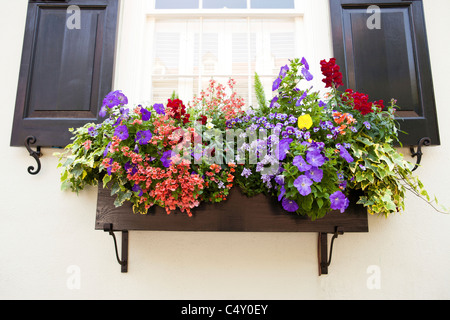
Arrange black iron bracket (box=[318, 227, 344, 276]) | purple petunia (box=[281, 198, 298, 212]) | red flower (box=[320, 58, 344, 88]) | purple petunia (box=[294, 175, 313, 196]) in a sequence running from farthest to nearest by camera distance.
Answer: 1. black iron bracket (box=[318, 227, 344, 276])
2. red flower (box=[320, 58, 344, 88])
3. purple petunia (box=[281, 198, 298, 212])
4. purple petunia (box=[294, 175, 313, 196])

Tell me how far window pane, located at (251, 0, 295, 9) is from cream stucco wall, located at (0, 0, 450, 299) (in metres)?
1.29

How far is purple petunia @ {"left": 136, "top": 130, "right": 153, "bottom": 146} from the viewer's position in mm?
1311

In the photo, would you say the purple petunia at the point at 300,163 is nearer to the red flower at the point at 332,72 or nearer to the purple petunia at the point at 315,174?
the purple petunia at the point at 315,174

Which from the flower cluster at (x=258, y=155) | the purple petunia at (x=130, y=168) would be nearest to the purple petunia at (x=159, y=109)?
the flower cluster at (x=258, y=155)

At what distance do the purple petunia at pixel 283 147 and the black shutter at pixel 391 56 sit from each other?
0.68 m

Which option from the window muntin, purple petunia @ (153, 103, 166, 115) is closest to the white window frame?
the window muntin

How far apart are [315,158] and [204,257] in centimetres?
83

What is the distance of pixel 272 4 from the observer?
200 centimetres

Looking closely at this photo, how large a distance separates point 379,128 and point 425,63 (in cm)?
67

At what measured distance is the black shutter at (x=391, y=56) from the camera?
1.69m

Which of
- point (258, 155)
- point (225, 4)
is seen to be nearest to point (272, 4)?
point (225, 4)

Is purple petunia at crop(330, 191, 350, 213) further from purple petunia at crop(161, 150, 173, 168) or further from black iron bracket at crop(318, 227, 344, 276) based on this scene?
purple petunia at crop(161, 150, 173, 168)

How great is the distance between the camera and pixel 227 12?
6.43ft
